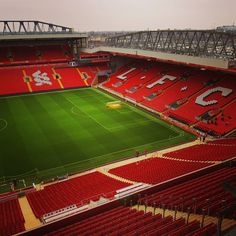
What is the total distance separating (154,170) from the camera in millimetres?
20391

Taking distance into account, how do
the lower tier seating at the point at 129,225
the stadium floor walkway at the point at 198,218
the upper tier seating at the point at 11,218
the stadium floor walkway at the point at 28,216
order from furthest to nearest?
the stadium floor walkway at the point at 28,216
the upper tier seating at the point at 11,218
the lower tier seating at the point at 129,225
the stadium floor walkway at the point at 198,218

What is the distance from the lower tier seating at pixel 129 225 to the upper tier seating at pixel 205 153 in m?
10.6

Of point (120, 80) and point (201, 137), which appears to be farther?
point (120, 80)

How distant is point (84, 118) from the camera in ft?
117

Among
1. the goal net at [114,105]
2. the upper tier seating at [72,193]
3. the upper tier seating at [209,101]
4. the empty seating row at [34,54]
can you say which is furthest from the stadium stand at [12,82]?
the upper tier seating at [72,193]

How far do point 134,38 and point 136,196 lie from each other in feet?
140

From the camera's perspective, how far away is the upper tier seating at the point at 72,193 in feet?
53.7

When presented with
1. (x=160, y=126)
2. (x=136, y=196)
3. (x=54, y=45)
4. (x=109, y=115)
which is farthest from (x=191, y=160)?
(x=54, y=45)

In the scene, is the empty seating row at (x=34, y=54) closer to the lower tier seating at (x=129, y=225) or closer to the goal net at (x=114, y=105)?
the goal net at (x=114, y=105)

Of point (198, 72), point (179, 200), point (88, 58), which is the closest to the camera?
point (179, 200)

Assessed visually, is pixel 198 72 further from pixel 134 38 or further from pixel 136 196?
pixel 136 196

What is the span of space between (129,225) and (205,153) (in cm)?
1441

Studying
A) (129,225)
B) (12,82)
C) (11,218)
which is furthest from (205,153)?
(12,82)

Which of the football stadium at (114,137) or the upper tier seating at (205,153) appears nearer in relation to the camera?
the football stadium at (114,137)
